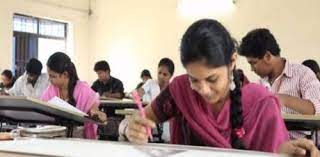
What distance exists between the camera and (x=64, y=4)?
927 centimetres

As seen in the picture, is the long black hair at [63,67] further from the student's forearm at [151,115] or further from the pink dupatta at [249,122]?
the pink dupatta at [249,122]

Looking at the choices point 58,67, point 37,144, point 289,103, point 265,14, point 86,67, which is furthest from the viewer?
point 86,67

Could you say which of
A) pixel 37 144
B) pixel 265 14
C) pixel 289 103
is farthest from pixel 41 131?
pixel 265 14

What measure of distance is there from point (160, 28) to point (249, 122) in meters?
7.83

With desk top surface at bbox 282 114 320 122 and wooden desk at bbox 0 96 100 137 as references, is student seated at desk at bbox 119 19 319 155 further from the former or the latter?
desk top surface at bbox 282 114 320 122

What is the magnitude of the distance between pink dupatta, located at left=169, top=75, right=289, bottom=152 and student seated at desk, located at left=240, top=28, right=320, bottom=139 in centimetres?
110

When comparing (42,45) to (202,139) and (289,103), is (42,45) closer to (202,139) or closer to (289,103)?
(289,103)

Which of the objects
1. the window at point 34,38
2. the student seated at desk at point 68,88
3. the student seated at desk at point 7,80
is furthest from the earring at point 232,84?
the window at point 34,38

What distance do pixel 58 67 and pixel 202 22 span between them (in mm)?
2235

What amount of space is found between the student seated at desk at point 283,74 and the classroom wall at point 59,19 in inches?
241

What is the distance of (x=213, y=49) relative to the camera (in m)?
1.32

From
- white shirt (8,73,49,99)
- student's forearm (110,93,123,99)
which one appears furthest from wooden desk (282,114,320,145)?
student's forearm (110,93,123,99)

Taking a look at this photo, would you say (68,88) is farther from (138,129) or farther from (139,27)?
(139,27)

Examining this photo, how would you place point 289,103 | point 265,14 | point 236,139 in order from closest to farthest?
point 236,139 → point 289,103 → point 265,14
